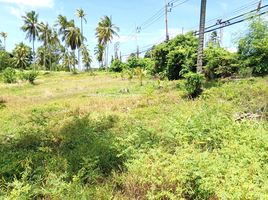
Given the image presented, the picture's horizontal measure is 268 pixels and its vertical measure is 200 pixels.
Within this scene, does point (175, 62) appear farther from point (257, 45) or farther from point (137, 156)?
point (137, 156)

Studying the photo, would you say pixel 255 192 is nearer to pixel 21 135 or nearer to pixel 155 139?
pixel 155 139

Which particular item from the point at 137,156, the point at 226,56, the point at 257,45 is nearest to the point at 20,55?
the point at 226,56

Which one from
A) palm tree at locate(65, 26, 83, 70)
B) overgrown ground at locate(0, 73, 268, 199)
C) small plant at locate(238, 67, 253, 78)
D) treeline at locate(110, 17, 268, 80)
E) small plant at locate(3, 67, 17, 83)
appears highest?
palm tree at locate(65, 26, 83, 70)

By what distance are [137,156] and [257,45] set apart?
11.8 m

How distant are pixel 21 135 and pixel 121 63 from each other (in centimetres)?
4266

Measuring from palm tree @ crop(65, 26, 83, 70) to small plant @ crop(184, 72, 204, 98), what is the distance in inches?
1542

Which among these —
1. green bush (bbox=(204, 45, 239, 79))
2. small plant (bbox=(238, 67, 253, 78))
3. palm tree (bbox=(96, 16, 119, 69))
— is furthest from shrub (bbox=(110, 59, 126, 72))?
small plant (bbox=(238, 67, 253, 78))

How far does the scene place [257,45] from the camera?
14711 mm

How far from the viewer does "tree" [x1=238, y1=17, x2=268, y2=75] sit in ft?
48.2

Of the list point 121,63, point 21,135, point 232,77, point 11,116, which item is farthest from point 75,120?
point 121,63

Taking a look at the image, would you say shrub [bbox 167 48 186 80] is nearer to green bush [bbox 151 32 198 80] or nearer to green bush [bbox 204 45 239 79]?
green bush [bbox 151 32 198 80]

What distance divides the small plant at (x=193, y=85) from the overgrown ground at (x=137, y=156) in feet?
10.2

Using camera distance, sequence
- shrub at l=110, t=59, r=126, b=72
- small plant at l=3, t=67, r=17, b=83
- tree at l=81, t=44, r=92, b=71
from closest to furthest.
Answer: small plant at l=3, t=67, r=17, b=83
shrub at l=110, t=59, r=126, b=72
tree at l=81, t=44, r=92, b=71

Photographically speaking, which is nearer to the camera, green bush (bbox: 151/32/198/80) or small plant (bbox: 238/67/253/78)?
small plant (bbox: 238/67/253/78)
